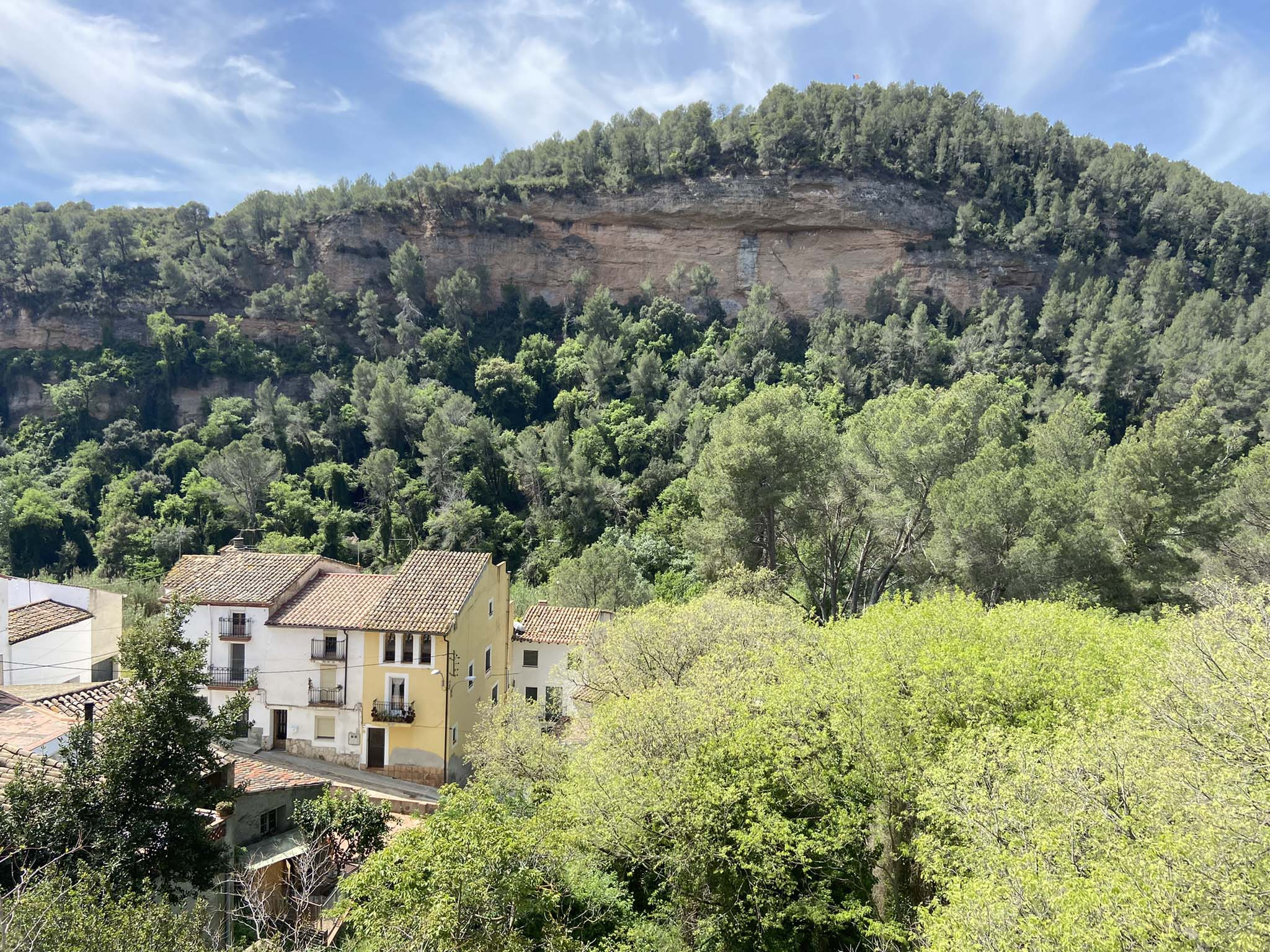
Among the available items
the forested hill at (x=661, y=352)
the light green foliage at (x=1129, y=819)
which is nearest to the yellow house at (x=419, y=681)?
the forested hill at (x=661, y=352)

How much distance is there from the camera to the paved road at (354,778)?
80.1ft

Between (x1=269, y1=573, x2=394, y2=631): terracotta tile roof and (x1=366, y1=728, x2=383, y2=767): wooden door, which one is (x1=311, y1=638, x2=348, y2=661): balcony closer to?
(x1=269, y1=573, x2=394, y2=631): terracotta tile roof

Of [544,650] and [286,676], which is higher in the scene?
[286,676]

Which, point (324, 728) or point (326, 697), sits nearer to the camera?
point (326, 697)

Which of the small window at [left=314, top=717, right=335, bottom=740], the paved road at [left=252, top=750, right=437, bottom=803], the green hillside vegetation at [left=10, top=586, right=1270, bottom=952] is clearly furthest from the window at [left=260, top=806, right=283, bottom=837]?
the small window at [left=314, top=717, right=335, bottom=740]

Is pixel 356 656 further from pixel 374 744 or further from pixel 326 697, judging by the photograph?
pixel 374 744

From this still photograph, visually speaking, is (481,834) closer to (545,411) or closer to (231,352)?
(545,411)

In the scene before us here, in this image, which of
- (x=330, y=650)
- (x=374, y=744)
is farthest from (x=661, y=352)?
(x=374, y=744)

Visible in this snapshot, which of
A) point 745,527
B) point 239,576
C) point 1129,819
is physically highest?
point 745,527

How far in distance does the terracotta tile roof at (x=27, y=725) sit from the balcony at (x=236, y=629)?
8463 millimetres

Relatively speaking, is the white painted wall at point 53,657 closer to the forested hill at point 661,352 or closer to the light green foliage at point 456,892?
the light green foliage at point 456,892

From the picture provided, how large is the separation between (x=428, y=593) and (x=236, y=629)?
7390 mm

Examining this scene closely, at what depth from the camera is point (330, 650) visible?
2642cm

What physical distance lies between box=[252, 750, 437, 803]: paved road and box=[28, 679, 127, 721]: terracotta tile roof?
753 cm
